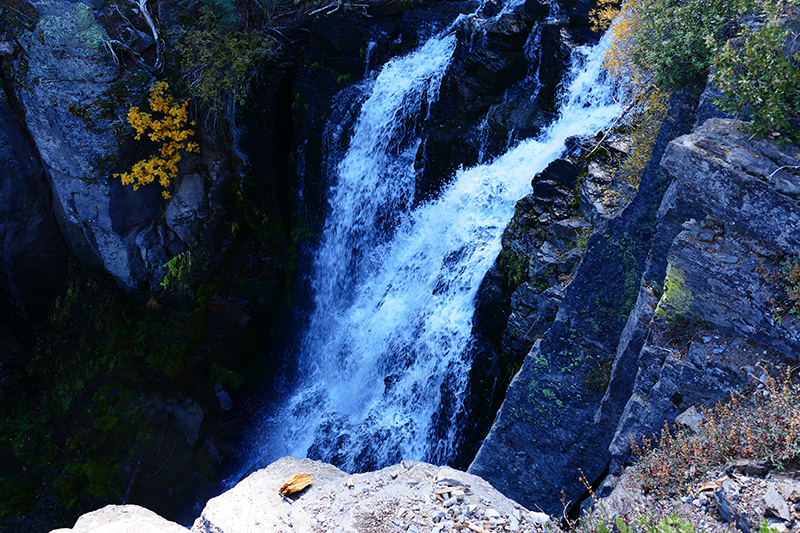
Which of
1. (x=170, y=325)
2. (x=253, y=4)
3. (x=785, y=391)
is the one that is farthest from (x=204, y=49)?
(x=785, y=391)

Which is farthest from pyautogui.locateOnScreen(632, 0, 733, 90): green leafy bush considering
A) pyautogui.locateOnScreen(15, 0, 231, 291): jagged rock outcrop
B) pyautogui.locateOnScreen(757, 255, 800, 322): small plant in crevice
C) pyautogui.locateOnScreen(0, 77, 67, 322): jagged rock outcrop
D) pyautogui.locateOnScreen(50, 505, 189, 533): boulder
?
pyautogui.locateOnScreen(0, 77, 67, 322): jagged rock outcrop

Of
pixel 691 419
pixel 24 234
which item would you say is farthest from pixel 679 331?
pixel 24 234

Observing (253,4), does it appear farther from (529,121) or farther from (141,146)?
(529,121)

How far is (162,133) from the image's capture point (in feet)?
44.5

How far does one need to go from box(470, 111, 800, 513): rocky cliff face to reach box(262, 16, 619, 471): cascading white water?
2015mm

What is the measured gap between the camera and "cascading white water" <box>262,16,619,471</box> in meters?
9.91

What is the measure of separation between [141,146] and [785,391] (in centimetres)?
1504

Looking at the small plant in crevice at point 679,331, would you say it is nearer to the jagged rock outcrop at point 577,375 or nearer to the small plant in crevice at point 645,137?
the jagged rock outcrop at point 577,375

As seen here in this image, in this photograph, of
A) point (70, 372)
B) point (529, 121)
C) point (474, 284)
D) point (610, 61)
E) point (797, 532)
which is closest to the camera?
point (797, 532)

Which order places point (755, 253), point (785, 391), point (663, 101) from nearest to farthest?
point (785, 391) → point (755, 253) → point (663, 101)

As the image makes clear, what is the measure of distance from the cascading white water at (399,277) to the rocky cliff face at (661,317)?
6.61 feet

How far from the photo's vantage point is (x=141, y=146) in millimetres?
13531

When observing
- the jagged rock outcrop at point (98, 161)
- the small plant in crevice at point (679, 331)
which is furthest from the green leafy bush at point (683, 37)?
the jagged rock outcrop at point (98, 161)

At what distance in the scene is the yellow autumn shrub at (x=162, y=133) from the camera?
13.2 metres
